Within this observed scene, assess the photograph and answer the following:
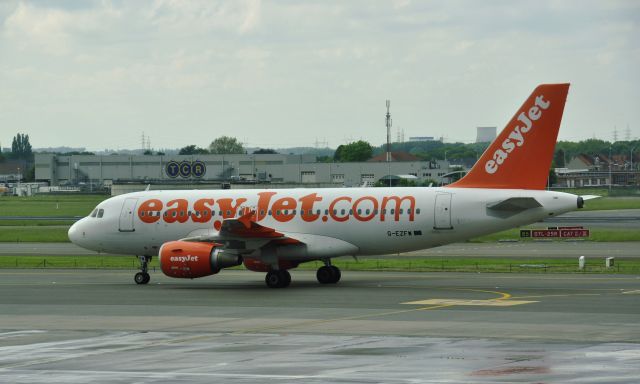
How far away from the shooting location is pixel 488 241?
71.4 m

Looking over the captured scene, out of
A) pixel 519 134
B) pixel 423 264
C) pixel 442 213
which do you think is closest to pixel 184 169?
pixel 423 264

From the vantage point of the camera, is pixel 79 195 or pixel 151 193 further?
pixel 79 195

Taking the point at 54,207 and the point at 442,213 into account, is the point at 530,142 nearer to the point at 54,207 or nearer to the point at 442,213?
the point at 442,213

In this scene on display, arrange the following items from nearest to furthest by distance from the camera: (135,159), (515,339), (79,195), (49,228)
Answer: (515,339) < (49,228) < (79,195) < (135,159)

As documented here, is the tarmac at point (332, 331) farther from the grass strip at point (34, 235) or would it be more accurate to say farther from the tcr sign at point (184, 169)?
the tcr sign at point (184, 169)

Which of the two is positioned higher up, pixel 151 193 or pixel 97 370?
pixel 151 193

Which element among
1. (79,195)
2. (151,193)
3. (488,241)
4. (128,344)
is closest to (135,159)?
(79,195)

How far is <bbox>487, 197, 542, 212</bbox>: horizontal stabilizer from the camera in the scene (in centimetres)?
3822

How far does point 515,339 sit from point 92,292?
67.3 ft

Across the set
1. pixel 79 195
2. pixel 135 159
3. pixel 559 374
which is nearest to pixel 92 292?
pixel 559 374

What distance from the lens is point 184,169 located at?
135 metres

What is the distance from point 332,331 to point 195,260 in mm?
14175

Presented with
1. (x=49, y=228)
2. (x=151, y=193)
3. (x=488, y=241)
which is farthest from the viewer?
(x=49, y=228)

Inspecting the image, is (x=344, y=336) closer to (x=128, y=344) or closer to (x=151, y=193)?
(x=128, y=344)
